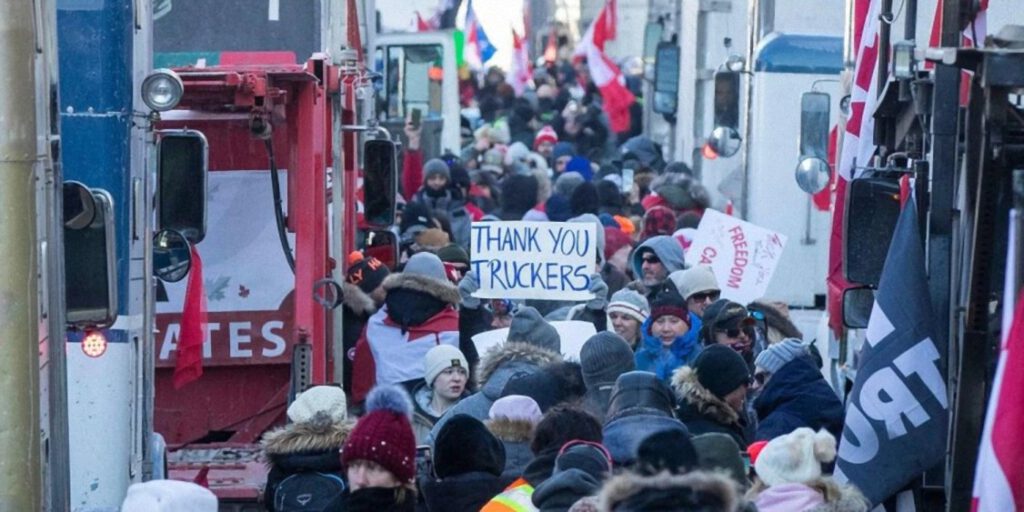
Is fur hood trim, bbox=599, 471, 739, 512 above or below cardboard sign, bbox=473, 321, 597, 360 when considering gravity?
above

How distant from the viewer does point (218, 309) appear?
10.5 meters

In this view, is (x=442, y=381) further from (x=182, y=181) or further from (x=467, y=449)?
(x=467, y=449)

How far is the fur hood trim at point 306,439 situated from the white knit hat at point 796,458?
1820mm

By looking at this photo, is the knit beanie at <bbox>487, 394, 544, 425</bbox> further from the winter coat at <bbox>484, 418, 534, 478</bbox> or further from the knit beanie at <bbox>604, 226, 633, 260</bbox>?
the knit beanie at <bbox>604, 226, 633, 260</bbox>

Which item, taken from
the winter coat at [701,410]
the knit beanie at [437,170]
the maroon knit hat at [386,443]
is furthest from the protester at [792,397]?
the knit beanie at [437,170]

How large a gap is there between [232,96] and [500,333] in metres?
2.06

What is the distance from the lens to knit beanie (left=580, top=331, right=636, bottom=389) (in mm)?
8617

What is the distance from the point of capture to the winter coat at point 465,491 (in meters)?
7.02

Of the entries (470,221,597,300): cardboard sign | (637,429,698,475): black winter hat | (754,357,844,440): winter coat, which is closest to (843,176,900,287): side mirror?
(754,357,844,440): winter coat

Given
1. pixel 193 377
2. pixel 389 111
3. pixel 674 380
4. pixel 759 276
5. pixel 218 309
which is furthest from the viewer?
pixel 389 111

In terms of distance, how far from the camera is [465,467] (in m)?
7.11

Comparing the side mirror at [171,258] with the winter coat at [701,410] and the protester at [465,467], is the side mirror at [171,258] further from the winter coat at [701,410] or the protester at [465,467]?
the winter coat at [701,410]

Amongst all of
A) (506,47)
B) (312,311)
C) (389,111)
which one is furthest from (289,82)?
(506,47)

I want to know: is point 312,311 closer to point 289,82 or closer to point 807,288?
point 289,82
